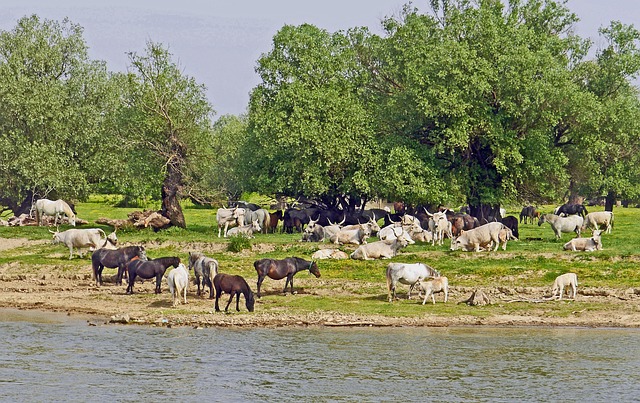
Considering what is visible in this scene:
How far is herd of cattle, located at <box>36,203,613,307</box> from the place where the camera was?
29.5 metres

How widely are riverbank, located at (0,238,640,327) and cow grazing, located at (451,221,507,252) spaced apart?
572 centimetres

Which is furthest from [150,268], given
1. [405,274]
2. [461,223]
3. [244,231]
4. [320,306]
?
[461,223]

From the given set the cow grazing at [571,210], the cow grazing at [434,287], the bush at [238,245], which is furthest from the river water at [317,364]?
the cow grazing at [571,210]

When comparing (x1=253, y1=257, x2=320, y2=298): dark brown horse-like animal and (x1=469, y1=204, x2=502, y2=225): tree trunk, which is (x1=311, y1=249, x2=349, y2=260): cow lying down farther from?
(x1=469, y1=204, x2=502, y2=225): tree trunk

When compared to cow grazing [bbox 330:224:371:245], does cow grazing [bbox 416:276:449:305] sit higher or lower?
lower

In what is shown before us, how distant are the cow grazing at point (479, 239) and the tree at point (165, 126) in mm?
17971

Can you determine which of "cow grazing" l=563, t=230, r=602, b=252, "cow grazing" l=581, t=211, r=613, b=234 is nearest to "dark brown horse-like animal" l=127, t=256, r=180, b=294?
"cow grazing" l=563, t=230, r=602, b=252

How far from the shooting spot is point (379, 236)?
41281 mm

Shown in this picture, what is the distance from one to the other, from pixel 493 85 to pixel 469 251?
14.2 meters

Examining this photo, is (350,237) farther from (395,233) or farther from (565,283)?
(565,283)

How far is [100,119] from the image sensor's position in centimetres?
5509

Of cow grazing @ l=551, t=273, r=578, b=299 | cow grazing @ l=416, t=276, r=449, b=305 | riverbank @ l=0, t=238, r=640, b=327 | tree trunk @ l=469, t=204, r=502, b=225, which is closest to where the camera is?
riverbank @ l=0, t=238, r=640, b=327

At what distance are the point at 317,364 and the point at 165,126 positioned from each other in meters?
31.5

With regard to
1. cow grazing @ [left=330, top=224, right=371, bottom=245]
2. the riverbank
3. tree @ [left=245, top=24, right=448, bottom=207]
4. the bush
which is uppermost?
tree @ [left=245, top=24, right=448, bottom=207]
